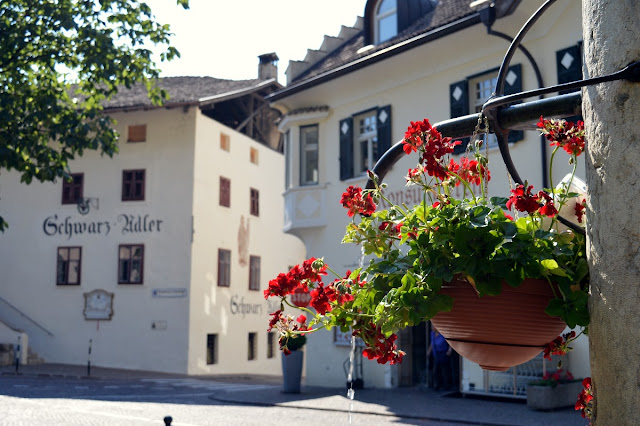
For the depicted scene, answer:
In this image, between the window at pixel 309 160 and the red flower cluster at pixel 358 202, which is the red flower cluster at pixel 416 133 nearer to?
the red flower cluster at pixel 358 202

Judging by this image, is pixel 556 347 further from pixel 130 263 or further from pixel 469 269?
pixel 130 263

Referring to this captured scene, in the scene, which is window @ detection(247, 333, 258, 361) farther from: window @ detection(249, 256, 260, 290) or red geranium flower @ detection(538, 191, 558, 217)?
red geranium flower @ detection(538, 191, 558, 217)

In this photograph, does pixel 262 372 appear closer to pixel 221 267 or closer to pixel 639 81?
pixel 221 267

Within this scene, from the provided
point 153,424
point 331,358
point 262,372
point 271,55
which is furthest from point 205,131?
point 153,424

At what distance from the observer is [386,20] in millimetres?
20281

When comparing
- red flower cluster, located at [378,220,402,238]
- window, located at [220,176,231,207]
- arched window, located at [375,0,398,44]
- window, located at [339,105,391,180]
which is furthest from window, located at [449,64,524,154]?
window, located at [220,176,231,207]

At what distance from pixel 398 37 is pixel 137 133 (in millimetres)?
13272

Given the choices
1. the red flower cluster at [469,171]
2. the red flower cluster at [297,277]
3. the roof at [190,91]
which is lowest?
the red flower cluster at [297,277]

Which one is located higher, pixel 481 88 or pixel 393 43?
pixel 393 43

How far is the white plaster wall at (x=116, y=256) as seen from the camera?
90.9 feet

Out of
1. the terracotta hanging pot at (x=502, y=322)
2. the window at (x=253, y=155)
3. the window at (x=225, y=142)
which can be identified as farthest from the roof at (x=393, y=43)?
the terracotta hanging pot at (x=502, y=322)

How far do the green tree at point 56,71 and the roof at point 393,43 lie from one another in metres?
4.99

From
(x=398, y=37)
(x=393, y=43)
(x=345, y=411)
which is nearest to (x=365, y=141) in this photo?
(x=393, y=43)

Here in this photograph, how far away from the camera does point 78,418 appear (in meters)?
12.8
